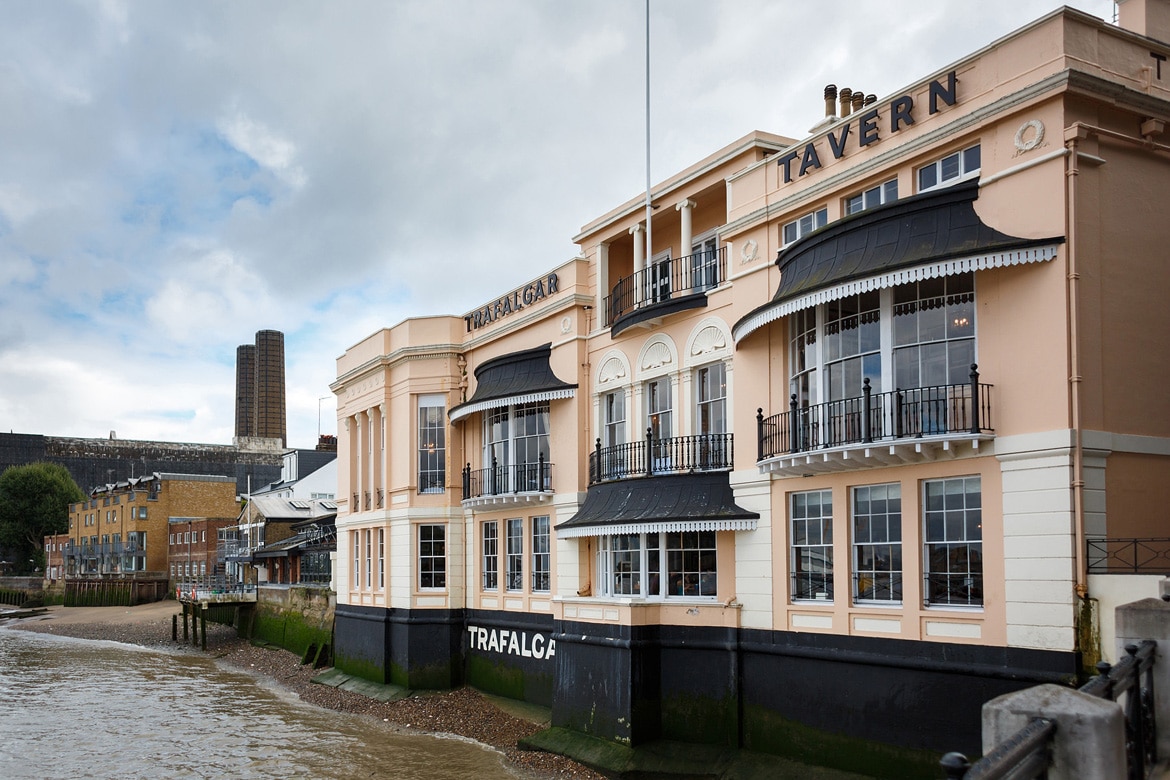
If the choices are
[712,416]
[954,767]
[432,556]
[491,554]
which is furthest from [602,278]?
[954,767]

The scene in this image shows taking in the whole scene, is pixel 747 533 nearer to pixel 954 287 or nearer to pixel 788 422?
pixel 788 422

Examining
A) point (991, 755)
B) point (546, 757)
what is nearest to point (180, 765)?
point (546, 757)

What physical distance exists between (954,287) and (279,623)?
1384 inches

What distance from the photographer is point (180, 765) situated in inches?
879

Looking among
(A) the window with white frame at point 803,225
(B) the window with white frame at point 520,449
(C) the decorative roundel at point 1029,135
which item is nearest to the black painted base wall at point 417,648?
(B) the window with white frame at point 520,449

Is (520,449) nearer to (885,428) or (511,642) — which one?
(511,642)

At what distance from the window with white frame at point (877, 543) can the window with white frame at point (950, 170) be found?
182 inches

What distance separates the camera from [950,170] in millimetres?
15391

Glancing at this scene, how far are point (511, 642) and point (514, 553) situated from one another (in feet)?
7.54

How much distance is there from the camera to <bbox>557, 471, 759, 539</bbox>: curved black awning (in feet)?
61.7

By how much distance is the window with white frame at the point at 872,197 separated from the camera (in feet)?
53.6

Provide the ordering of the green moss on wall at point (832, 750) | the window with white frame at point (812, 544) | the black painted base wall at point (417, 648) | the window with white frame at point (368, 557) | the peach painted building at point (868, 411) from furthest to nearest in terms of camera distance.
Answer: the window with white frame at point (368, 557)
the black painted base wall at point (417, 648)
the window with white frame at point (812, 544)
the green moss on wall at point (832, 750)
the peach painted building at point (868, 411)

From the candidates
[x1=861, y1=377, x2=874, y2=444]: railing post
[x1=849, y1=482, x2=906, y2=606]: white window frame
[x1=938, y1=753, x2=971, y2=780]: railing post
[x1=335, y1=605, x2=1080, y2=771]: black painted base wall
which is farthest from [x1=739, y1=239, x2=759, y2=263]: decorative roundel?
[x1=938, y1=753, x2=971, y2=780]: railing post

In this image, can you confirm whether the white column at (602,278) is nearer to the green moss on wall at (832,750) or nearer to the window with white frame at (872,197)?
the window with white frame at (872,197)
